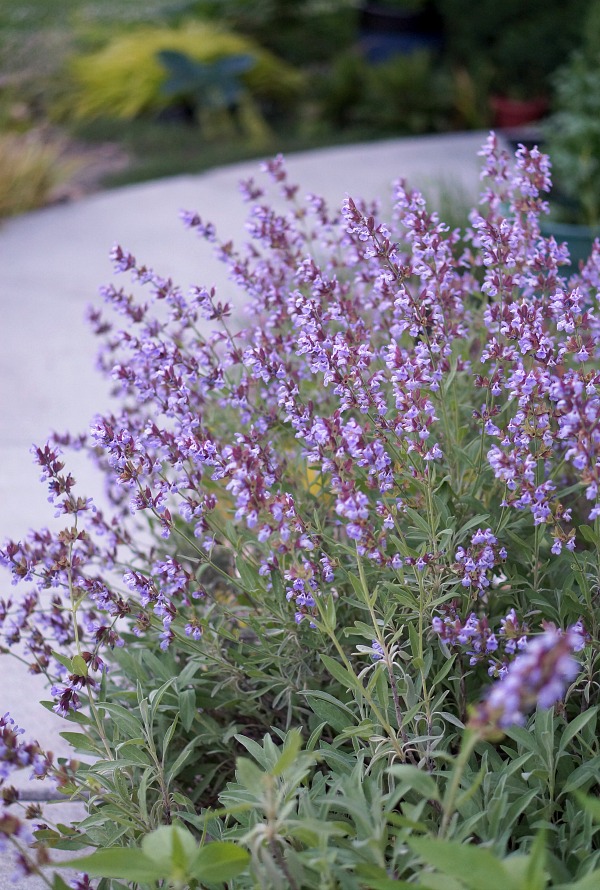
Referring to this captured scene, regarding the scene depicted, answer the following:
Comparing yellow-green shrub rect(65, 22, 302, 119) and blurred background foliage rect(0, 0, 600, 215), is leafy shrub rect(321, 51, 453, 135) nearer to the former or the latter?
blurred background foliage rect(0, 0, 600, 215)

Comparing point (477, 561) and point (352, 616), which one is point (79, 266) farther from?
point (477, 561)

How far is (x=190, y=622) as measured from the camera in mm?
2027

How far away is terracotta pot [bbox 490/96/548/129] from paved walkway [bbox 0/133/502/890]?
1.99ft

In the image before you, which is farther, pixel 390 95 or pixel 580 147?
pixel 390 95

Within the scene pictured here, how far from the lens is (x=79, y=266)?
6.24 meters

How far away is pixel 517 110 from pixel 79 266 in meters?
4.58

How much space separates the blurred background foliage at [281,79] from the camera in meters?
8.97

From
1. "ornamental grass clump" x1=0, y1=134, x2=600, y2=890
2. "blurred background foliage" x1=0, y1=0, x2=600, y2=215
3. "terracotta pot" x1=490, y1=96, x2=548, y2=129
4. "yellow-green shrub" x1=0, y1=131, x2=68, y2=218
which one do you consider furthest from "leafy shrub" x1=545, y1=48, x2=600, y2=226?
"yellow-green shrub" x1=0, y1=131, x2=68, y2=218

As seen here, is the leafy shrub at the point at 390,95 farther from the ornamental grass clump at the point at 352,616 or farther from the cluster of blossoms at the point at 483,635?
the cluster of blossoms at the point at 483,635

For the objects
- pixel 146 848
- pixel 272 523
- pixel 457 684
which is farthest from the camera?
pixel 457 684

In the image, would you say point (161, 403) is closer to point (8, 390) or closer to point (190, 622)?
point (190, 622)

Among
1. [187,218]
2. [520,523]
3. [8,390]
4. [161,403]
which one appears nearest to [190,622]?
[161,403]

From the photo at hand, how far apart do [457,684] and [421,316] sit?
73cm

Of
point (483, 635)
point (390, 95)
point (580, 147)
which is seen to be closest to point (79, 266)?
point (580, 147)
